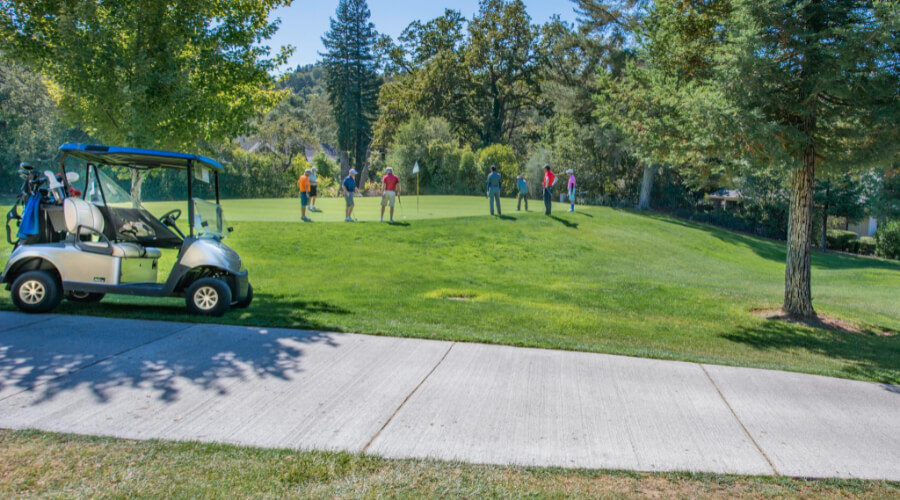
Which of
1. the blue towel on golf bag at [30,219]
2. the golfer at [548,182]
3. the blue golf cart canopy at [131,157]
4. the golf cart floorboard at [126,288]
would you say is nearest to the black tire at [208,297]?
the golf cart floorboard at [126,288]

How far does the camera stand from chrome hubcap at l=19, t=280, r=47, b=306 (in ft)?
24.4

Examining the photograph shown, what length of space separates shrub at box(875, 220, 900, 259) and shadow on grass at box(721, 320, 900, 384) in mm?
30542

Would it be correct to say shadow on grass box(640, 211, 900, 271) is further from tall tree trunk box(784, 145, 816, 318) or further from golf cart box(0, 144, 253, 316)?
golf cart box(0, 144, 253, 316)

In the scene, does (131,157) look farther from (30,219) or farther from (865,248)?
(865,248)

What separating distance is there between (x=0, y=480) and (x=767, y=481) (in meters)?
4.61

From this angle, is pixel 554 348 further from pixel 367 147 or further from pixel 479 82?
pixel 367 147

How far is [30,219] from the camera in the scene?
772cm

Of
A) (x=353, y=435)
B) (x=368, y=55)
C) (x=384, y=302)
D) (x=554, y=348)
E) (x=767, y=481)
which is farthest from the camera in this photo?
(x=368, y=55)

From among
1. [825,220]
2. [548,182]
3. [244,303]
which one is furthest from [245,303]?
[825,220]

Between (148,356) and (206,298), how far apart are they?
2.06m

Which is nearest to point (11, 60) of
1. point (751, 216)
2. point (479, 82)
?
point (751, 216)

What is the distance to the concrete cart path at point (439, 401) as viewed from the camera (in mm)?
4211

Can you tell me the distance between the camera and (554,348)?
7.14 meters

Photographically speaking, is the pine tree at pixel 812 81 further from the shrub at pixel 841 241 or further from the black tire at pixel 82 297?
the shrub at pixel 841 241
